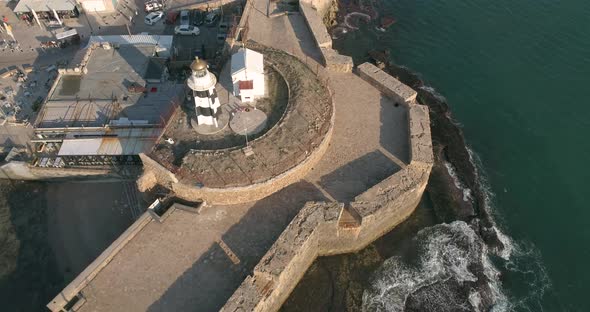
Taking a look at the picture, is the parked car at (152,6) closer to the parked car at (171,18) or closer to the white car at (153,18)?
the white car at (153,18)

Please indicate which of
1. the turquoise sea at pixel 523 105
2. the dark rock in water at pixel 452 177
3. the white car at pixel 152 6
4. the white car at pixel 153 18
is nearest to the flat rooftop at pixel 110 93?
the white car at pixel 153 18

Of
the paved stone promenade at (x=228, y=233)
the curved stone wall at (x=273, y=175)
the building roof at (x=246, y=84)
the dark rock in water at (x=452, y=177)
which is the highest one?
the building roof at (x=246, y=84)

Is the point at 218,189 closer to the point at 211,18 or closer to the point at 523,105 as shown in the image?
the point at 211,18

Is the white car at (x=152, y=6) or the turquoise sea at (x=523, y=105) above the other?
the white car at (x=152, y=6)

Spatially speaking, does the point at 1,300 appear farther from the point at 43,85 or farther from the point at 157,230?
the point at 43,85

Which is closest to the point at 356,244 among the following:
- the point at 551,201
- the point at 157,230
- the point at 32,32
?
Result: the point at 157,230

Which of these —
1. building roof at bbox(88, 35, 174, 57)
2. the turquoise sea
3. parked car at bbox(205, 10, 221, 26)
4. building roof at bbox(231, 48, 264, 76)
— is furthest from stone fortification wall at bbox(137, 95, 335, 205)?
parked car at bbox(205, 10, 221, 26)
